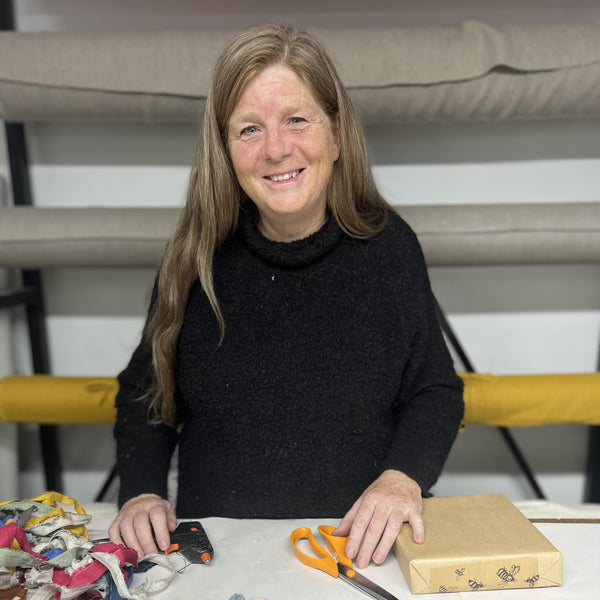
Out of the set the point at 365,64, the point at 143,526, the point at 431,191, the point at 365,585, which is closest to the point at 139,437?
the point at 143,526

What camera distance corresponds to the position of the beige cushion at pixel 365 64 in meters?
1.05

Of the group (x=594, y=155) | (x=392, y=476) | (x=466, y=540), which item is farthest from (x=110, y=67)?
(x=594, y=155)

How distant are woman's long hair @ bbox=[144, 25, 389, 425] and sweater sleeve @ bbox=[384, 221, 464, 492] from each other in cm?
12

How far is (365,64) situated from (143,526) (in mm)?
809

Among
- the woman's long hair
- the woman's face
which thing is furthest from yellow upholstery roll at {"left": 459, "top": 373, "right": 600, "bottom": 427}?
the woman's face

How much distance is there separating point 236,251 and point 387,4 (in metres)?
0.73

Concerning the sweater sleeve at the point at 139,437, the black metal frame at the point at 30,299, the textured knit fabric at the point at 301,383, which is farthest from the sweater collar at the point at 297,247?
the black metal frame at the point at 30,299

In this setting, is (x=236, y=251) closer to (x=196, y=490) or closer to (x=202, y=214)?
(x=202, y=214)

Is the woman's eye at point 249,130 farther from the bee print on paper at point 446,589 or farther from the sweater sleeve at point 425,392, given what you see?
the bee print on paper at point 446,589

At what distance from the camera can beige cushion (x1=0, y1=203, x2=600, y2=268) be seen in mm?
1099

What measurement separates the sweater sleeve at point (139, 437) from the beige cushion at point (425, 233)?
10.6 inches

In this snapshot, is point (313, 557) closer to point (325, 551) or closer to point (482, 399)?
point (325, 551)

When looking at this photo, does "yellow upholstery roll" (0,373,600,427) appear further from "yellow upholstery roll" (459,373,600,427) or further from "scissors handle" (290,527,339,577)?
"scissors handle" (290,527,339,577)

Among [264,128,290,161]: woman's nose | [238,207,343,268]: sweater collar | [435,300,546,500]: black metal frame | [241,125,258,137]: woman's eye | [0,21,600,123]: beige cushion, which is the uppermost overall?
[0,21,600,123]: beige cushion
